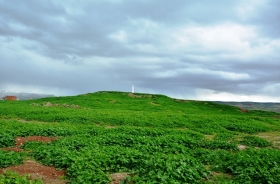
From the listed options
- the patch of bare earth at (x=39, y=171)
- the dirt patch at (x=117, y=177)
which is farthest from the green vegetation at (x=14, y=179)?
the dirt patch at (x=117, y=177)

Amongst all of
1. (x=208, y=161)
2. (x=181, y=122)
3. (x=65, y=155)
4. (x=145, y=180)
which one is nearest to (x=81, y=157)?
(x=65, y=155)

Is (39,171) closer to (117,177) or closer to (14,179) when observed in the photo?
(14,179)

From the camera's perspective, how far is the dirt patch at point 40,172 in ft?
31.0

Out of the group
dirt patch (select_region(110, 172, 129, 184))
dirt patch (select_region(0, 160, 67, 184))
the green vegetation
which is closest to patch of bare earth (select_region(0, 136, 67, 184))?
dirt patch (select_region(0, 160, 67, 184))

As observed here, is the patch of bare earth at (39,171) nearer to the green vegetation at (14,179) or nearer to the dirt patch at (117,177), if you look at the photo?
the green vegetation at (14,179)

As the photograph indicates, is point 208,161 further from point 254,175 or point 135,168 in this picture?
point 135,168

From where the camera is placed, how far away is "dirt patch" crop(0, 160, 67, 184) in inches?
372

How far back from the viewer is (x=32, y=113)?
94.7 feet

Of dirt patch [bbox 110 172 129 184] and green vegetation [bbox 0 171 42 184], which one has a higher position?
green vegetation [bbox 0 171 42 184]

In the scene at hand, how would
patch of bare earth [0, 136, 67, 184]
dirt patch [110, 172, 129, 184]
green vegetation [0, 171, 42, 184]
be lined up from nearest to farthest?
1. green vegetation [0, 171, 42, 184]
2. dirt patch [110, 172, 129, 184]
3. patch of bare earth [0, 136, 67, 184]

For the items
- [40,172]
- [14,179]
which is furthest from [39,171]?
[14,179]

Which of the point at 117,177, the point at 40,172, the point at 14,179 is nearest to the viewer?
the point at 14,179

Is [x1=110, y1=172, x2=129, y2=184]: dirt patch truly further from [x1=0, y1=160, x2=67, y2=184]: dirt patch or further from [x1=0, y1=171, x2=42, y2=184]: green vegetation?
[x1=0, y1=171, x2=42, y2=184]: green vegetation

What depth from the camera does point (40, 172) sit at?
10109mm
